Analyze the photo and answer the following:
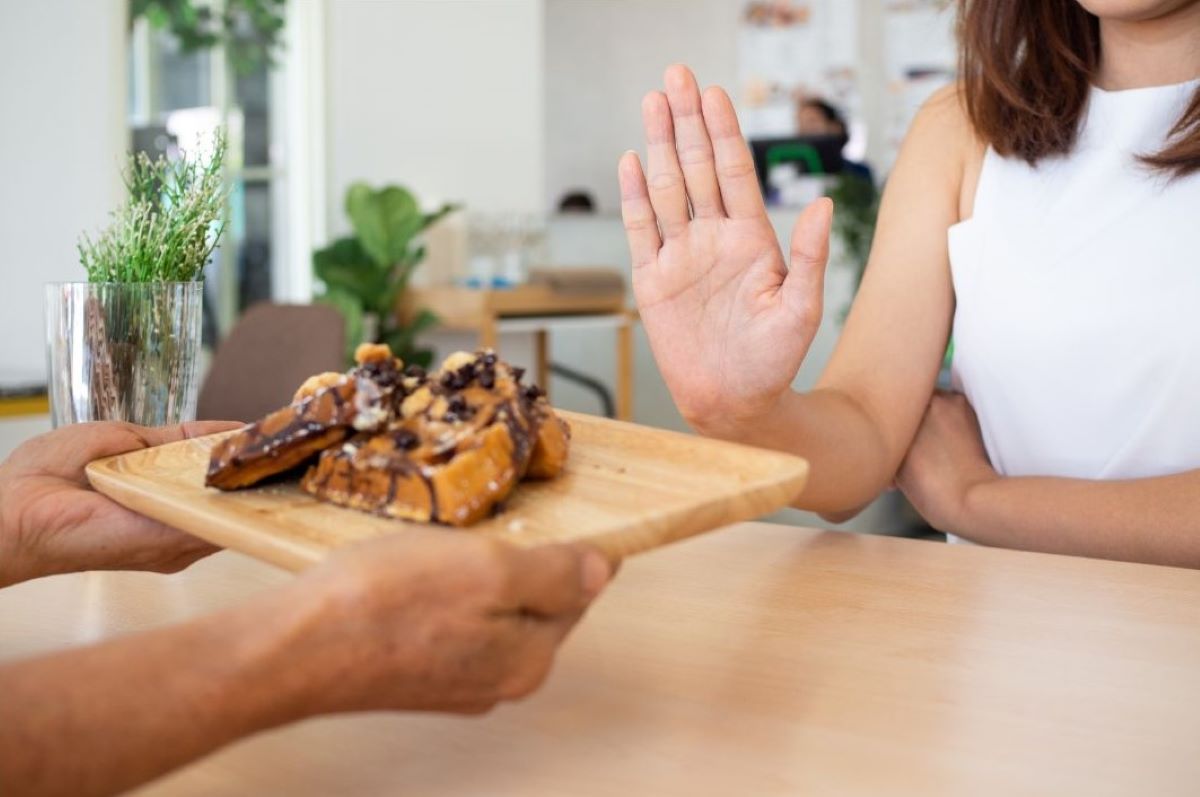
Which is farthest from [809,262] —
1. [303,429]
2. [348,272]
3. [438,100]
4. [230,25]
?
[438,100]

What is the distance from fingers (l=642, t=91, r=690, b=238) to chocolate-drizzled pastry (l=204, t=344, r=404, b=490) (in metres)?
0.35

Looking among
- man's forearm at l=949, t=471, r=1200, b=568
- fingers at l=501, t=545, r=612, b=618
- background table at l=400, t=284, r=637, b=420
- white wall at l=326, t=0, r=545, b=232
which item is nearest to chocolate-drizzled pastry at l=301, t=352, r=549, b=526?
fingers at l=501, t=545, r=612, b=618

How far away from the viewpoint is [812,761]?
0.68 meters

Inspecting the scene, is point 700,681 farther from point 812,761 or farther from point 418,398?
point 418,398

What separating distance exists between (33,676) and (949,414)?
1147mm

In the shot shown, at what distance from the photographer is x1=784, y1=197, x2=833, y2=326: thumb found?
988 mm

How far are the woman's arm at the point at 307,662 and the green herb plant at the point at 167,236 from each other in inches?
24.2

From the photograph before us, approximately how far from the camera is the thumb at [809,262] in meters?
0.99

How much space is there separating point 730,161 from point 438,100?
15.6ft

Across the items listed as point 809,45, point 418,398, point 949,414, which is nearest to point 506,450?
point 418,398

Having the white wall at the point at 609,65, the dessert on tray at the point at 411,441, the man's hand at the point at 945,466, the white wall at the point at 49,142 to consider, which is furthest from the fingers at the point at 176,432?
the white wall at the point at 609,65

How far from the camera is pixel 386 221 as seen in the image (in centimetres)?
493

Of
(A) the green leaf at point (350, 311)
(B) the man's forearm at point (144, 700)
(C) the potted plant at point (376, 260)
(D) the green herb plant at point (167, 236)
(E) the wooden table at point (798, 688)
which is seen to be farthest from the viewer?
(C) the potted plant at point (376, 260)

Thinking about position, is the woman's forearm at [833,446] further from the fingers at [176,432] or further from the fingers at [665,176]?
the fingers at [176,432]
